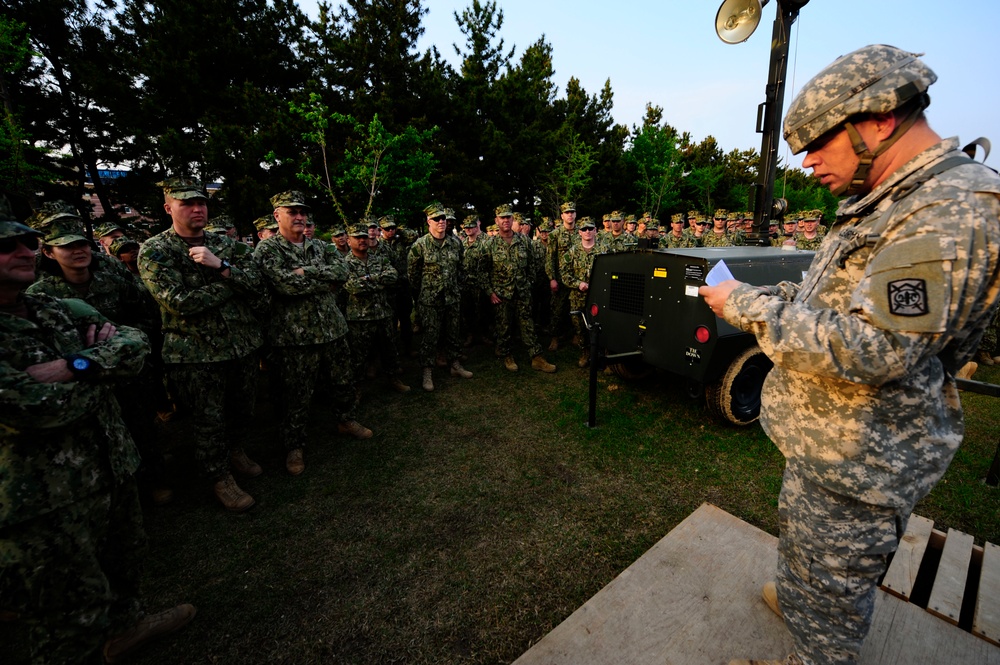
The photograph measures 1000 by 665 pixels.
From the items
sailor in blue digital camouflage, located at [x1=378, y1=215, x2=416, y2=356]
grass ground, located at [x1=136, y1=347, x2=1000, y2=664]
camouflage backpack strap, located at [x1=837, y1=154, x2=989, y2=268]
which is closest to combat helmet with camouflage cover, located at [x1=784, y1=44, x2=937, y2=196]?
camouflage backpack strap, located at [x1=837, y1=154, x2=989, y2=268]

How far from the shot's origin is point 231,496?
3.21m

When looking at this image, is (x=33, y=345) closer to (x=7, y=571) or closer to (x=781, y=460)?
(x=7, y=571)

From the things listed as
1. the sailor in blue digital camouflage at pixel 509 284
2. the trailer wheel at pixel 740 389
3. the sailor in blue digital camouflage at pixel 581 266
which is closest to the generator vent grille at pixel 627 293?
the trailer wheel at pixel 740 389

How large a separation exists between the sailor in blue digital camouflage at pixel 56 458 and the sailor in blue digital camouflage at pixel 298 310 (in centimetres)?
165

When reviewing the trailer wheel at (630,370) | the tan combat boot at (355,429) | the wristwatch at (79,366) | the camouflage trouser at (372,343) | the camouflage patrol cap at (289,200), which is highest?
the camouflage patrol cap at (289,200)

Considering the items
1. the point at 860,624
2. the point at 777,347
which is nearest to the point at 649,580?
the point at 860,624

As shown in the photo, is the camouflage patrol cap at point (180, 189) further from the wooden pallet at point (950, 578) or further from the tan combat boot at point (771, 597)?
the wooden pallet at point (950, 578)

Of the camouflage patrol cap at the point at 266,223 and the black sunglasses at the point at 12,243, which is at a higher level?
the camouflage patrol cap at the point at 266,223

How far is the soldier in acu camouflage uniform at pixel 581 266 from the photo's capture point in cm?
627

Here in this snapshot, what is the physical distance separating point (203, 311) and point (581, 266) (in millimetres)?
5045

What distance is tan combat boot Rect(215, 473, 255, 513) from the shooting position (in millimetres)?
3172

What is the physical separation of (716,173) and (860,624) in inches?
1236

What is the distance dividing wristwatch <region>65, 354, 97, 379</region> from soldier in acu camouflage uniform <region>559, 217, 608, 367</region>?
5.31 metres

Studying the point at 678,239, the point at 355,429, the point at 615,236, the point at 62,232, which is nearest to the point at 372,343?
the point at 355,429
